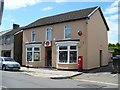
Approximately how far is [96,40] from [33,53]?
887 cm

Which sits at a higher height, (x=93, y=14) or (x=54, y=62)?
(x=93, y=14)

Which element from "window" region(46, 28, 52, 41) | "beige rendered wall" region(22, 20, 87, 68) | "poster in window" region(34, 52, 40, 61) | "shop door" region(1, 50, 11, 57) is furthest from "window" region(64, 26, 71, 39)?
"shop door" region(1, 50, 11, 57)

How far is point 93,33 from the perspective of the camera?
2373cm

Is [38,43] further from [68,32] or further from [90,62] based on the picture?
[90,62]

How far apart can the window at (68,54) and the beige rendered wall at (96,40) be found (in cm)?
162

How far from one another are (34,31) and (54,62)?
5.99m

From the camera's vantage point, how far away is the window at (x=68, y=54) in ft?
75.7

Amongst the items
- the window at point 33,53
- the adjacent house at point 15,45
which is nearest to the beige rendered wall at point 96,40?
the window at point 33,53

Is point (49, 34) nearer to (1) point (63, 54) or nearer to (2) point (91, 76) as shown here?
(1) point (63, 54)

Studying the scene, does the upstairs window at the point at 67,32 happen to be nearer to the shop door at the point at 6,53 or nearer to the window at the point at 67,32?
the window at the point at 67,32

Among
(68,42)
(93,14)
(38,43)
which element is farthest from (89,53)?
(38,43)

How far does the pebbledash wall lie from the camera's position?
2248 cm

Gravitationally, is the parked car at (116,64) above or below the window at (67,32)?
below

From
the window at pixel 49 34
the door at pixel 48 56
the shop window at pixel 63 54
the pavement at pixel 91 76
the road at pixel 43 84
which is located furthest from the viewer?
the door at pixel 48 56
